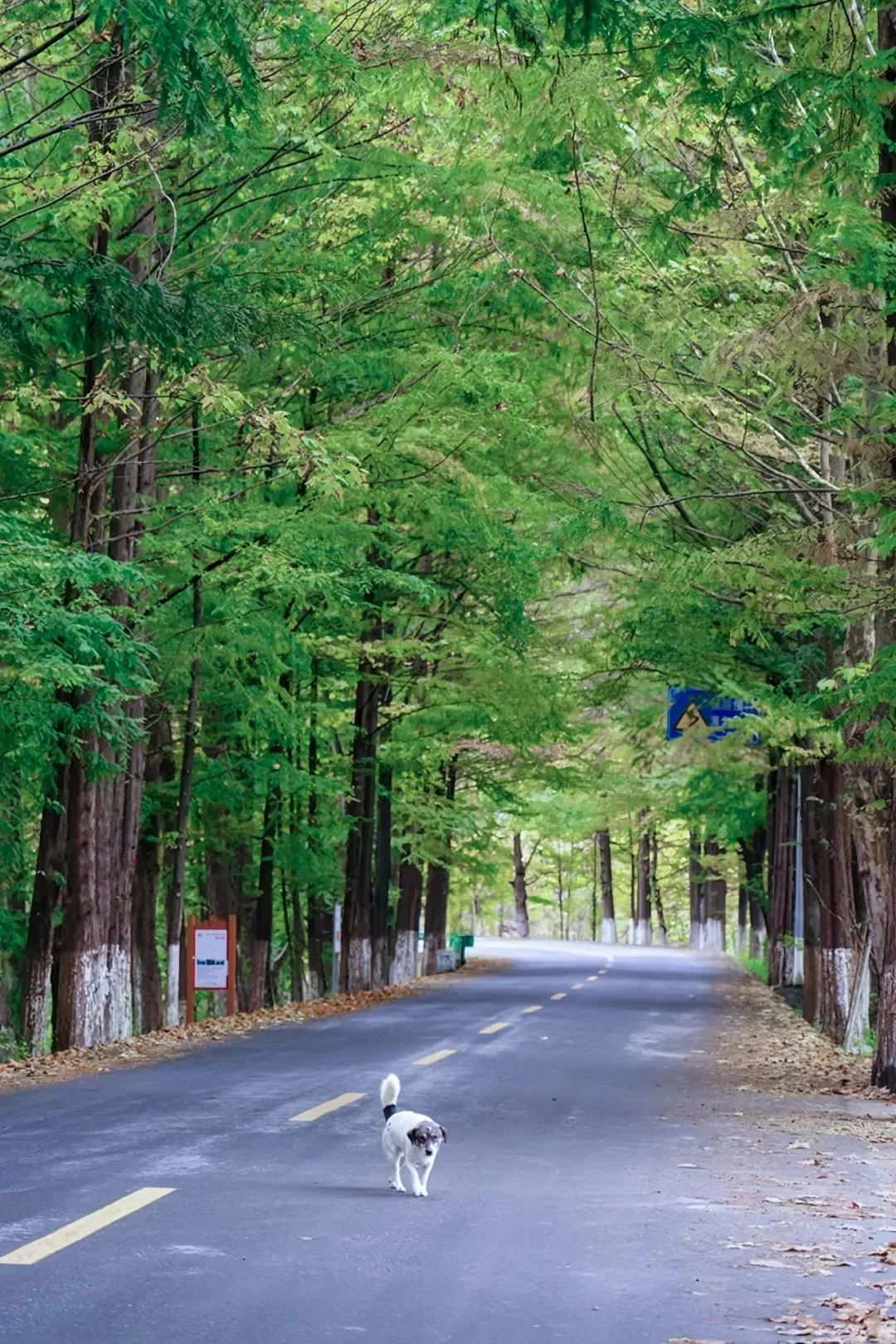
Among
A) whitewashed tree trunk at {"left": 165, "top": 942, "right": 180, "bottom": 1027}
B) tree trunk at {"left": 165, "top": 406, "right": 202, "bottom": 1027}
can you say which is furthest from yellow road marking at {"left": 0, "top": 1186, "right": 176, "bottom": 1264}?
whitewashed tree trunk at {"left": 165, "top": 942, "right": 180, "bottom": 1027}

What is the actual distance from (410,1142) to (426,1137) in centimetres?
16

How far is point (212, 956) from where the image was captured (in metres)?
25.4

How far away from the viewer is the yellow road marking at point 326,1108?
13086mm

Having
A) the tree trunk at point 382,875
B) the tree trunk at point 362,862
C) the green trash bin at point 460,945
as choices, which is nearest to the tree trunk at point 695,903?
the green trash bin at point 460,945

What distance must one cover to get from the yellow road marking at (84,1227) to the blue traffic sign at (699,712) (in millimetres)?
17771

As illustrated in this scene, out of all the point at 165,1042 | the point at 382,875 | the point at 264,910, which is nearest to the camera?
the point at 165,1042

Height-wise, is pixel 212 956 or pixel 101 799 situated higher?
pixel 101 799

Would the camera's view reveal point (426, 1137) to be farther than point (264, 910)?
No

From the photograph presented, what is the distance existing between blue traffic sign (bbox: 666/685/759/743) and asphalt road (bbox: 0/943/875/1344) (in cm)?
945

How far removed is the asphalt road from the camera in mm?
6730

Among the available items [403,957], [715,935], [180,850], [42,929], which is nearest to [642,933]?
[715,935]

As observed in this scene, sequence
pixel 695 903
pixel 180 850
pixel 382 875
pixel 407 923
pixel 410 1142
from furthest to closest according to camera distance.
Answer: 1. pixel 695 903
2. pixel 407 923
3. pixel 382 875
4. pixel 180 850
5. pixel 410 1142

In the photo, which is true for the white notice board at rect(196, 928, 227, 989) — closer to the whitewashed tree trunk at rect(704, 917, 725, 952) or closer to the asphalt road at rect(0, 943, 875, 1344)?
the asphalt road at rect(0, 943, 875, 1344)

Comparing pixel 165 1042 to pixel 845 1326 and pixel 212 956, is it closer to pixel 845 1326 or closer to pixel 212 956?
pixel 212 956
